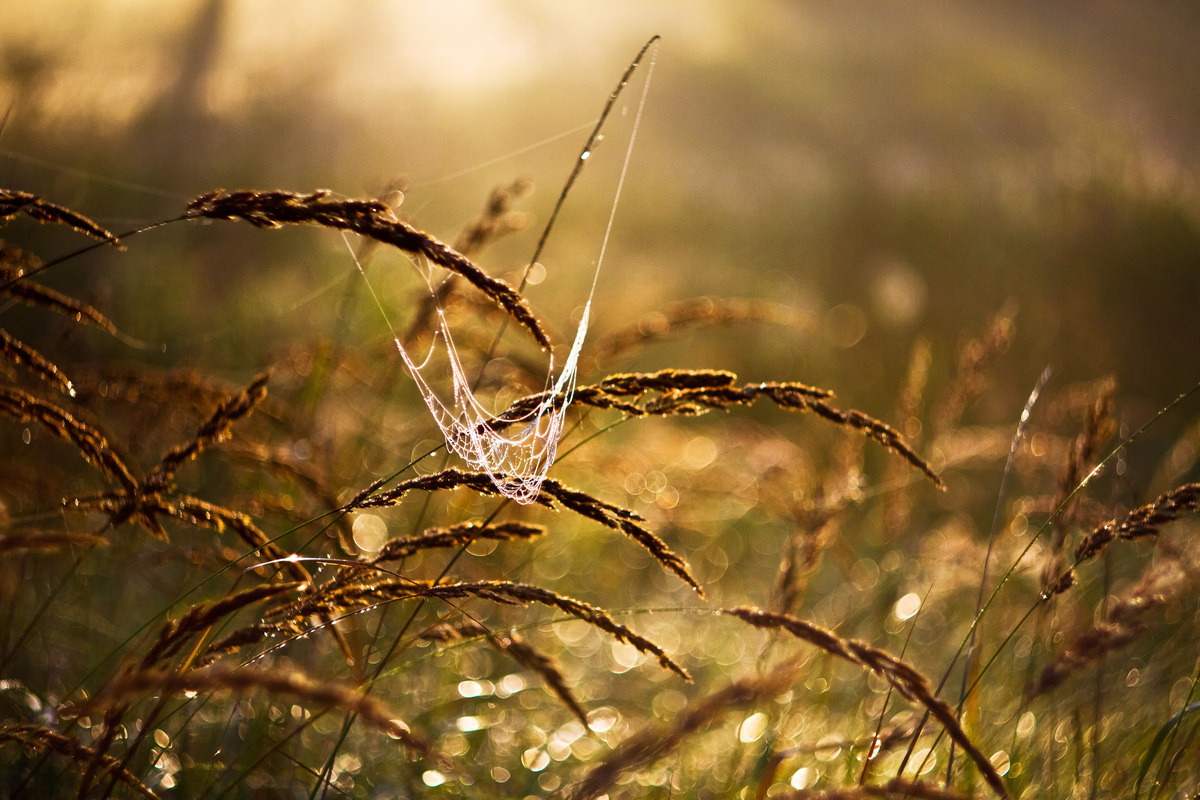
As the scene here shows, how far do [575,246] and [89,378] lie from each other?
427 cm

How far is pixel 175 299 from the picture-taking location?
318 cm

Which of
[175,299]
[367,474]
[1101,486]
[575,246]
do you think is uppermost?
[575,246]

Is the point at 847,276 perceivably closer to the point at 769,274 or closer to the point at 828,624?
the point at 769,274

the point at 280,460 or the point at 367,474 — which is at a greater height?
the point at 367,474

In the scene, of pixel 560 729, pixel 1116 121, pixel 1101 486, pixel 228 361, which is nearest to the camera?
pixel 560 729

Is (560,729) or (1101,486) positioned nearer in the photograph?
(560,729)

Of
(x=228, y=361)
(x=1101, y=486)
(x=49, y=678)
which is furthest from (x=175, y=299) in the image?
(x=1101, y=486)

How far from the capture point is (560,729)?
72.6 inches

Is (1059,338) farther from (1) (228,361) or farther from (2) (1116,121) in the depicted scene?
(1) (228,361)

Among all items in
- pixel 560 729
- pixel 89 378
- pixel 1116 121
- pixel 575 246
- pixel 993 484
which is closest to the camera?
pixel 89 378

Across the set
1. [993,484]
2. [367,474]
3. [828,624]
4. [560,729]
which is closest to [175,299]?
[367,474]

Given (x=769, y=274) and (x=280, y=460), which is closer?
(x=280, y=460)

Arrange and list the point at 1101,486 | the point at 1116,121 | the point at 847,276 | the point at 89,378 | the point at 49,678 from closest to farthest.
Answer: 1. the point at 89,378
2. the point at 49,678
3. the point at 1101,486
4. the point at 1116,121
5. the point at 847,276

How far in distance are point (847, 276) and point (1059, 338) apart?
6.18ft
